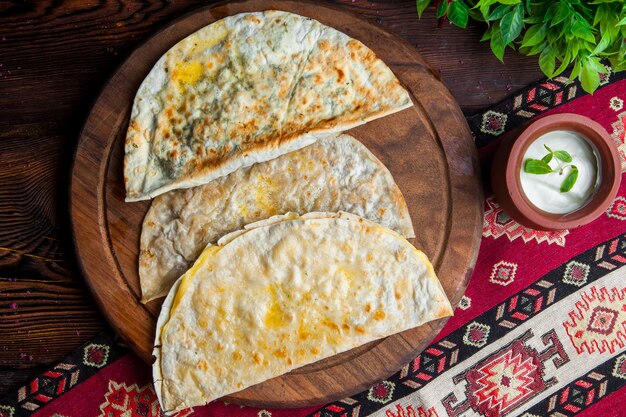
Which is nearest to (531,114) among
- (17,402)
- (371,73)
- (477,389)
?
(371,73)

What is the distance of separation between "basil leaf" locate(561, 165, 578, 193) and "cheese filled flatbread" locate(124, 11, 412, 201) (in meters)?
0.74

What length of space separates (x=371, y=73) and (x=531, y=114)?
2.80 ft

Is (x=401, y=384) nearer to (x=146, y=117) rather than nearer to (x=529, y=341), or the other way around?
(x=529, y=341)

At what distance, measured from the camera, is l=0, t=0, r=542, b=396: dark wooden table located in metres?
2.74

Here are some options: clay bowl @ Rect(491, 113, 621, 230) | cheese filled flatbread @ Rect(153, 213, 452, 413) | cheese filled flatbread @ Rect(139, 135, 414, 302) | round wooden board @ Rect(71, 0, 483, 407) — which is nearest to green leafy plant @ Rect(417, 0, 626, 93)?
clay bowl @ Rect(491, 113, 621, 230)

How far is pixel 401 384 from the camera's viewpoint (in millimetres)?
2840

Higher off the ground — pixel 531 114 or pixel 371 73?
pixel 371 73

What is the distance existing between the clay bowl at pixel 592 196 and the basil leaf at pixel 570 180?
0.40 feet

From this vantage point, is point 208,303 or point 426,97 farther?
point 426,97

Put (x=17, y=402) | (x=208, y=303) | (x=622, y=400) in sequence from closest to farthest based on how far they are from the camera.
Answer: (x=208, y=303), (x=17, y=402), (x=622, y=400)

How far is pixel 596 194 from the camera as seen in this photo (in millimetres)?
2611

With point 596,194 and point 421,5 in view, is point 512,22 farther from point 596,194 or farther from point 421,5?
point 596,194

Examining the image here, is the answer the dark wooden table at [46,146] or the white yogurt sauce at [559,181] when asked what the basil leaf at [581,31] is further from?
the dark wooden table at [46,146]

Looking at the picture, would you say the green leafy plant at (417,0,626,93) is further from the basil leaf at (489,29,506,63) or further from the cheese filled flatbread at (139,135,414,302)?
the cheese filled flatbread at (139,135,414,302)
